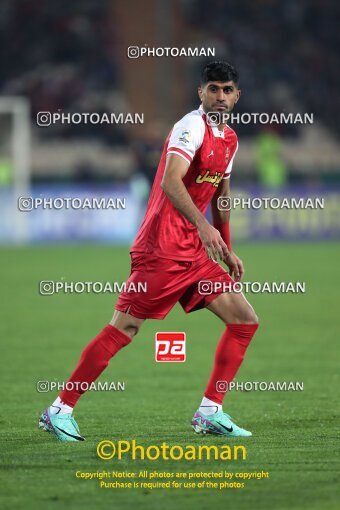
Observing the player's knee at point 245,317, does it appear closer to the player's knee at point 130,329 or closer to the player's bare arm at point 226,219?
the player's bare arm at point 226,219

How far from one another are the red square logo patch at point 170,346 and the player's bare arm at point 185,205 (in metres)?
0.71

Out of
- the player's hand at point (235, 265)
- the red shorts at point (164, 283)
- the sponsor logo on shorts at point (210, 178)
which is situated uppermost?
the sponsor logo on shorts at point (210, 178)

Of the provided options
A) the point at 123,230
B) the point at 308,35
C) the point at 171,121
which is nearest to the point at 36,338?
the point at 123,230

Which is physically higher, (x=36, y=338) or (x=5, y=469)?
(x=36, y=338)

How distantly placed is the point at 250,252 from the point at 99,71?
46.8 ft

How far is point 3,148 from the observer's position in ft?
104

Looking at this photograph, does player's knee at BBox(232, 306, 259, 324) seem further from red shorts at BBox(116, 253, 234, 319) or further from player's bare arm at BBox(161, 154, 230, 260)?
player's bare arm at BBox(161, 154, 230, 260)

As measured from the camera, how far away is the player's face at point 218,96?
5.83 metres

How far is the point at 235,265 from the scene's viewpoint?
6.11 m

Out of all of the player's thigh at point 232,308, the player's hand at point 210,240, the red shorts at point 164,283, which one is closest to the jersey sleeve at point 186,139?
the player's hand at point 210,240

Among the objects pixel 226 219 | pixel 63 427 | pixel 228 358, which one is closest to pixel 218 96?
pixel 226 219

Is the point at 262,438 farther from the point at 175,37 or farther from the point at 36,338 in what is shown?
the point at 175,37

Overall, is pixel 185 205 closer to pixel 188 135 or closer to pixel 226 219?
pixel 188 135

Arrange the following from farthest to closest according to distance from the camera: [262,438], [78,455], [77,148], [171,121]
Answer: [77,148] < [171,121] < [262,438] < [78,455]
